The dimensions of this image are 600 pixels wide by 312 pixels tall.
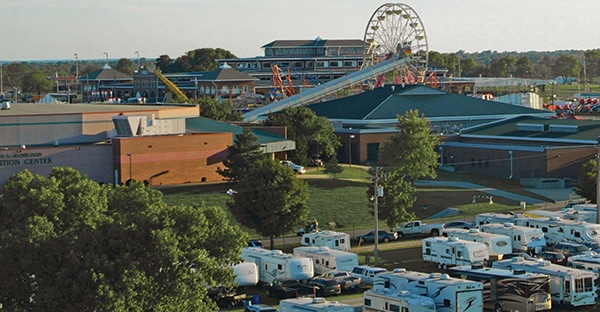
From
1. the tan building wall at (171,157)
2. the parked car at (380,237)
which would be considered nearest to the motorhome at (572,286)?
the parked car at (380,237)

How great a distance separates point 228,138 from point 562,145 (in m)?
26.4

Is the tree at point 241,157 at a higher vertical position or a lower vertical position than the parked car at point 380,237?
higher

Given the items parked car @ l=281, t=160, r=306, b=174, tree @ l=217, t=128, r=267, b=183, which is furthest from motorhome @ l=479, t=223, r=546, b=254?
parked car @ l=281, t=160, r=306, b=174

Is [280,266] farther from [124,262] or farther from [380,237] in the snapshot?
[380,237]

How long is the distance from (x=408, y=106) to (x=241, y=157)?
137ft

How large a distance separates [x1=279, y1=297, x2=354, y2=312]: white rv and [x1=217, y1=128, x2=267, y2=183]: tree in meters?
28.1

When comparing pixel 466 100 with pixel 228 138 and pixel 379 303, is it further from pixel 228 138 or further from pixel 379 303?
pixel 379 303

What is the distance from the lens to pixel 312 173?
79938mm

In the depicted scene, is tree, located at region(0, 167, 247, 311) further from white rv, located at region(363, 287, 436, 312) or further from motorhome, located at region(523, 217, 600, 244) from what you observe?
motorhome, located at region(523, 217, 600, 244)

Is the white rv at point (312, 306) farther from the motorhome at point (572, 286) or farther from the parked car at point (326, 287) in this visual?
the motorhome at point (572, 286)

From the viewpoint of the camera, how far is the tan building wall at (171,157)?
69562 millimetres

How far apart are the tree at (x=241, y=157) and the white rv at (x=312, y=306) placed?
28.1 meters

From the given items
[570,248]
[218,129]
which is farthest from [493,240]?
[218,129]

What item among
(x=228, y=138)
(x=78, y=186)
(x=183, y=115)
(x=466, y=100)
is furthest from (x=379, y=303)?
(x=466, y=100)
